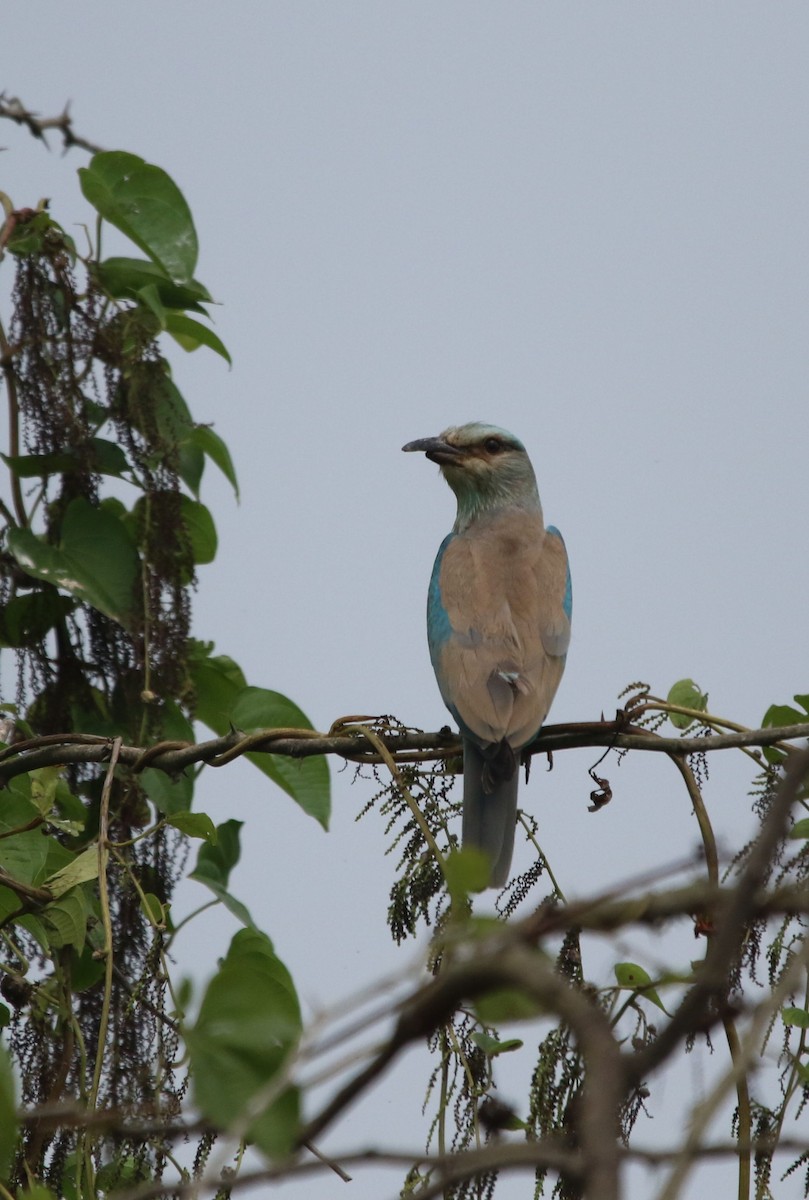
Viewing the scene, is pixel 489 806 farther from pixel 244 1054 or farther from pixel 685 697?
pixel 244 1054

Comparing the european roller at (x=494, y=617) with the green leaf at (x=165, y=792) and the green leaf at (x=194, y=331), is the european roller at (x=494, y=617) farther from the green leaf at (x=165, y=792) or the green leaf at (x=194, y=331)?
the green leaf at (x=194, y=331)

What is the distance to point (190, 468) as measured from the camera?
4.91 meters

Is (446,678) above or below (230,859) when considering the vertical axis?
above

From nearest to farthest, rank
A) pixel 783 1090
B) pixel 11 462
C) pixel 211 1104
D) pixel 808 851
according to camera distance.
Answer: pixel 211 1104
pixel 808 851
pixel 783 1090
pixel 11 462

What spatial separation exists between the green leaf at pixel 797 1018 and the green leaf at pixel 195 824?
1405mm

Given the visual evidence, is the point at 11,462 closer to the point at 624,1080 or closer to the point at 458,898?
the point at 458,898

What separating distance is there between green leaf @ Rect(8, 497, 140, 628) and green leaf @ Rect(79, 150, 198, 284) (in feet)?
2.83

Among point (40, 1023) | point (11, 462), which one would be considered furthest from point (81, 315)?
point (40, 1023)

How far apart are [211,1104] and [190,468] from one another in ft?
12.5

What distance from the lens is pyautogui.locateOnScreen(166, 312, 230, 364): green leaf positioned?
4.86 metres

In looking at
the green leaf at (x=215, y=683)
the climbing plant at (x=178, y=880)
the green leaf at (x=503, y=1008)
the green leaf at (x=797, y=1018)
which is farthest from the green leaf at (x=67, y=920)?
the green leaf at (x=503, y=1008)

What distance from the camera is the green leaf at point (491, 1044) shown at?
2.82 meters

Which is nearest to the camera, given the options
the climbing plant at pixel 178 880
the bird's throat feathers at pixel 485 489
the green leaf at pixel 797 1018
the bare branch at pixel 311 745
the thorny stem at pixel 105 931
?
the climbing plant at pixel 178 880

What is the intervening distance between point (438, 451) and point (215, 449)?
172cm
